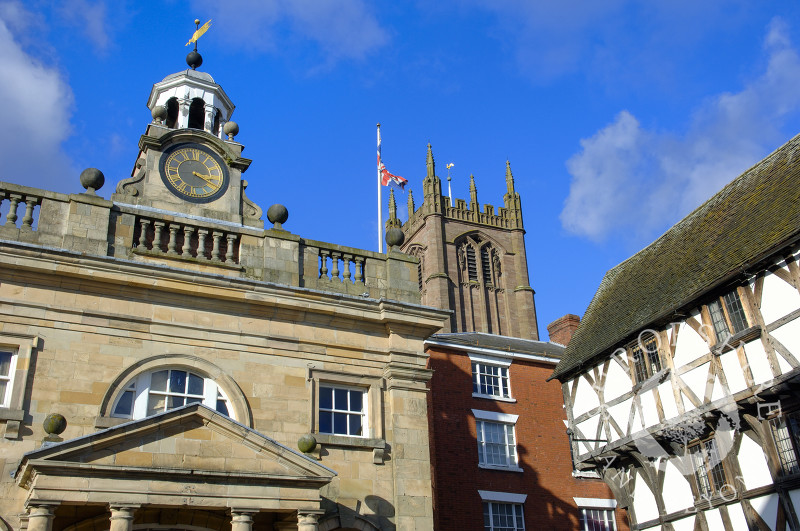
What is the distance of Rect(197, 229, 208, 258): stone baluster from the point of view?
15641 mm

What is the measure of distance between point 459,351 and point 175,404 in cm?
1416

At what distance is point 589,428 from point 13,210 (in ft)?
52.0

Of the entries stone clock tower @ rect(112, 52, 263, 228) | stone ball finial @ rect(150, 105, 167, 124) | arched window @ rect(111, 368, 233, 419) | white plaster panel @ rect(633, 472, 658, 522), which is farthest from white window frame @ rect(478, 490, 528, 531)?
stone ball finial @ rect(150, 105, 167, 124)

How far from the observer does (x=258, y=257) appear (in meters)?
16.2

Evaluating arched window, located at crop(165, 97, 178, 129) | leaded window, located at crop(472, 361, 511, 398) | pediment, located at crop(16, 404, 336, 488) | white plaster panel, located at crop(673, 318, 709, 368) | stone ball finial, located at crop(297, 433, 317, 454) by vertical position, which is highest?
arched window, located at crop(165, 97, 178, 129)

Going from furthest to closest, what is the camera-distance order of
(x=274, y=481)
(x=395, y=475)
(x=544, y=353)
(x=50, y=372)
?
(x=544, y=353)
(x=395, y=475)
(x=50, y=372)
(x=274, y=481)

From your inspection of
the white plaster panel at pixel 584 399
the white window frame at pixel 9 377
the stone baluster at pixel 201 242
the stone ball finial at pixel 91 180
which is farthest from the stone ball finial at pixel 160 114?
the white plaster panel at pixel 584 399

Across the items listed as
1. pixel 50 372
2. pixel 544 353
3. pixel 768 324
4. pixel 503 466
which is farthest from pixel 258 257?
pixel 544 353

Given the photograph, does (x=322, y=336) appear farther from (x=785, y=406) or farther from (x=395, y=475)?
(x=785, y=406)

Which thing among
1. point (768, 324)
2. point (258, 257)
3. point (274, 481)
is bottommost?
point (274, 481)

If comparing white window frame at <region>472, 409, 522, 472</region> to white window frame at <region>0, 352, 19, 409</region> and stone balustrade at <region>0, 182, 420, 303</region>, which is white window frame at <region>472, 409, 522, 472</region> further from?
white window frame at <region>0, 352, 19, 409</region>

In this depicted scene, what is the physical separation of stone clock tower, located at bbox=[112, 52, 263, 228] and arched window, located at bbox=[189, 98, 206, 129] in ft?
1.09

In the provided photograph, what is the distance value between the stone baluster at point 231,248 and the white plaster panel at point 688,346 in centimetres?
1094

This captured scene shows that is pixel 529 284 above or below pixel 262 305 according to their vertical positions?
above
